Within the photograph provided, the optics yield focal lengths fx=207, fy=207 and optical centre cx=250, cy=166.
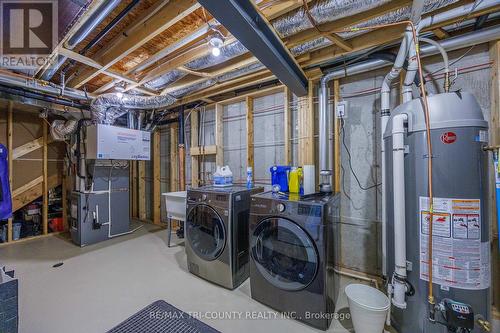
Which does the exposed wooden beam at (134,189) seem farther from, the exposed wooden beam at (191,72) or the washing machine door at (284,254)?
the washing machine door at (284,254)

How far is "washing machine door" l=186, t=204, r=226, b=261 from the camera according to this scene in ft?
7.03

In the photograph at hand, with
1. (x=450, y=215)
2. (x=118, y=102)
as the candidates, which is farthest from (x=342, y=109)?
(x=118, y=102)

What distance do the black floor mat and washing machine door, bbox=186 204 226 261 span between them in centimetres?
57

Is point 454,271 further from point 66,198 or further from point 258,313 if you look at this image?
point 66,198

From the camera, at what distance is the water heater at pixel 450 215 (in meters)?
1.24

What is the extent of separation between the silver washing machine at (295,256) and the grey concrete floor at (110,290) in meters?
0.14

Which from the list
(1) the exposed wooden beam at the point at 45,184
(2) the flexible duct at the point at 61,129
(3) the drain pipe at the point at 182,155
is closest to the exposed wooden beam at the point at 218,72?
(3) the drain pipe at the point at 182,155

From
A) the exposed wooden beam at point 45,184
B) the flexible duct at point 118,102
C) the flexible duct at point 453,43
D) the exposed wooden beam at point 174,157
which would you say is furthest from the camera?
the exposed wooden beam at point 174,157

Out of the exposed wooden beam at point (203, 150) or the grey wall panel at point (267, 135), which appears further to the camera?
the exposed wooden beam at point (203, 150)

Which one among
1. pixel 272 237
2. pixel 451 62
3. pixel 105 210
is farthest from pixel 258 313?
pixel 105 210

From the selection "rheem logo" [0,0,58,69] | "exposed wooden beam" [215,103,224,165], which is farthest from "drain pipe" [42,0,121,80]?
"exposed wooden beam" [215,103,224,165]

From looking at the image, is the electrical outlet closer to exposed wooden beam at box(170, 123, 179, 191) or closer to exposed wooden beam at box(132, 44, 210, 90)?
exposed wooden beam at box(132, 44, 210, 90)

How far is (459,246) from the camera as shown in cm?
125

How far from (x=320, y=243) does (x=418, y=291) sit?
0.67 metres
